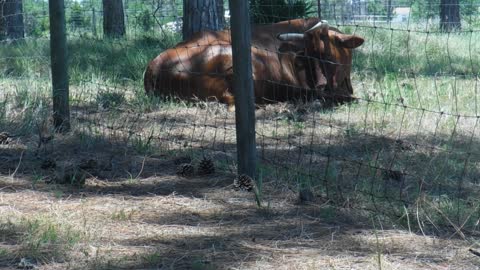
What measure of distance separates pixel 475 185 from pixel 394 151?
110 cm

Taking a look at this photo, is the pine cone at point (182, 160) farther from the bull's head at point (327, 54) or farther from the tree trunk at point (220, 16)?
the tree trunk at point (220, 16)

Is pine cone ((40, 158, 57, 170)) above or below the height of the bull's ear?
below

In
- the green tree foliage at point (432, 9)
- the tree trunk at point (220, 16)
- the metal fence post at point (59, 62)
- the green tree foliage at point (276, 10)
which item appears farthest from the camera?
the green tree foliage at point (432, 9)

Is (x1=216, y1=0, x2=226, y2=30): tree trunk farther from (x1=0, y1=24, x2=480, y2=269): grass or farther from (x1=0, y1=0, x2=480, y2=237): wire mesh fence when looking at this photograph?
(x1=0, y1=24, x2=480, y2=269): grass

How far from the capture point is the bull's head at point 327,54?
10.4 meters

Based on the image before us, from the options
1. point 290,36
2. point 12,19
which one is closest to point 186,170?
point 290,36

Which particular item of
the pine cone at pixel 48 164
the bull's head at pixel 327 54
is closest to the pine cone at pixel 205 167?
the pine cone at pixel 48 164

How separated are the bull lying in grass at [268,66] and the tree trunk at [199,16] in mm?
1953

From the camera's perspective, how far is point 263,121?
9.62 meters

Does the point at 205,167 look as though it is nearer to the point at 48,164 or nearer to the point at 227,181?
the point at 227,181

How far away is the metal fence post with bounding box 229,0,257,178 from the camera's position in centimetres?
629

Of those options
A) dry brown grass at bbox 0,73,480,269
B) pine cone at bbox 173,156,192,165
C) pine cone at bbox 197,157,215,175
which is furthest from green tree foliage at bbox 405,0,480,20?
pine cone at bbox 197,157,215,175

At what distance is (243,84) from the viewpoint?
20.8ft

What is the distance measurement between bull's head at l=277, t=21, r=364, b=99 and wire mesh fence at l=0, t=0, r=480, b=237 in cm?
24
